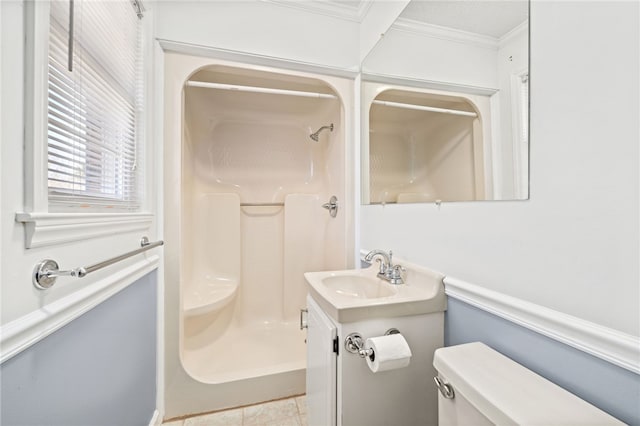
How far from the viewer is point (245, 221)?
7.45ft

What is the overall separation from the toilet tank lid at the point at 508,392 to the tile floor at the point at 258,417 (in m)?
1.07

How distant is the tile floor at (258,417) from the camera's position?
4.50 ft

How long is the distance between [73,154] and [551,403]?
134 cm

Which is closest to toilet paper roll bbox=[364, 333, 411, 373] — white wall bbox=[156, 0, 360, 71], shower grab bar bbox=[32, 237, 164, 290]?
shower grab bar bbox=[32, 237, 164, 290]

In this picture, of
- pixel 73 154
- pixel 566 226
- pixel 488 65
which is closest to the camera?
pixel 566 226

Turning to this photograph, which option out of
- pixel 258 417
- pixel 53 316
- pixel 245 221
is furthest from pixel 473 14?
pixel 258 417

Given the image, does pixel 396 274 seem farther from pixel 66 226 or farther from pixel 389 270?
pixel 66 226

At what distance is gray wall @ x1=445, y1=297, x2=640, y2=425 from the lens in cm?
53

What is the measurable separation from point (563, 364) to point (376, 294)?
69 centimetres

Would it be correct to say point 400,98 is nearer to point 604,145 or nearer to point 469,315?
point 604,145

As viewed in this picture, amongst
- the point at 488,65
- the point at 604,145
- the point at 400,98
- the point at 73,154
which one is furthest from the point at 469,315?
the point at 73,154

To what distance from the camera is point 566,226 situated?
63 centimetres

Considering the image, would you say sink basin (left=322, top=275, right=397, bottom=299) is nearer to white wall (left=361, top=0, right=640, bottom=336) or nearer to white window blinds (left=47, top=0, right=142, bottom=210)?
white wall (left=361, top=0, right=640, bottom=336)

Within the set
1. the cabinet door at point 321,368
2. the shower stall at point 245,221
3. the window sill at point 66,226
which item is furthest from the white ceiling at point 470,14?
the window sill at point 66,226
